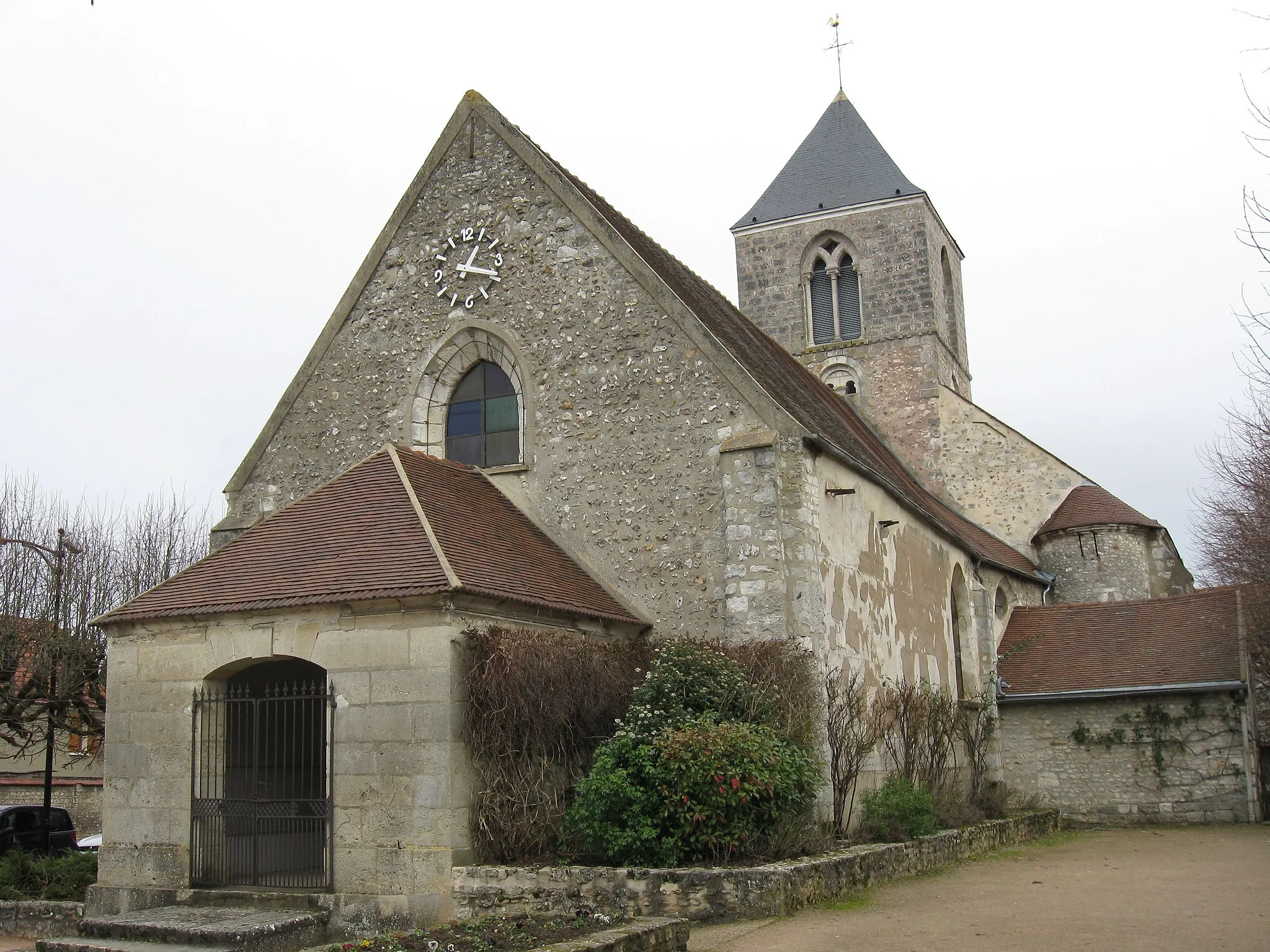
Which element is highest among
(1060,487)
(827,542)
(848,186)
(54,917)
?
(848,186)

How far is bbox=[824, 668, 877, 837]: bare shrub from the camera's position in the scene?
13.2 meters

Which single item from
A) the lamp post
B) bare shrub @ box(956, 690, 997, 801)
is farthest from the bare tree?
bare shrub @ box(956, 690, 997, 801)

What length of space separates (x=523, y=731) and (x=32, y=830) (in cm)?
1057

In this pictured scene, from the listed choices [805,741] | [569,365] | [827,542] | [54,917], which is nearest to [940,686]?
[827,542]

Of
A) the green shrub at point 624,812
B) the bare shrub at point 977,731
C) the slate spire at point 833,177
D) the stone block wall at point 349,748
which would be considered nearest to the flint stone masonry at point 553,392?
the stone block wall at point 349,748

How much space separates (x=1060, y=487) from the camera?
981 inches

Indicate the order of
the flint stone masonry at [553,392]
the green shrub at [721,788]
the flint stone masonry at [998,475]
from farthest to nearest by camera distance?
the flint stone masonry at [998,475], the flint stone masonry at [553,392], the green shrub at [721,788]

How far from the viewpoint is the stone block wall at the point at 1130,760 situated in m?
18.1

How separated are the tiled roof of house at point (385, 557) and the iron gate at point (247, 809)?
100 centimetres

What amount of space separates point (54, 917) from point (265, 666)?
3.12 metres

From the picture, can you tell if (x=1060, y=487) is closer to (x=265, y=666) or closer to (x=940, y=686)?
(x=940, y=686)

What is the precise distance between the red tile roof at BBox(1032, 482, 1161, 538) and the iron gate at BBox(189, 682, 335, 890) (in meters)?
16.6

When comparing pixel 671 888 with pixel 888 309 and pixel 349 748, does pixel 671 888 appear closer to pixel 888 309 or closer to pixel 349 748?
pixel 349 748

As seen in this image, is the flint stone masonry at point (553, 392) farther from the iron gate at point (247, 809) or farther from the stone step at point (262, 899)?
the stone step at point (262, 899)
